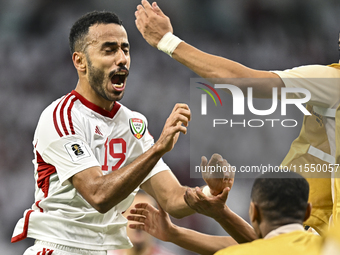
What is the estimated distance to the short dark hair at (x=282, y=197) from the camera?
175cm

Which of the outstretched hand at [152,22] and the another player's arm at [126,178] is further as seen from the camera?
the outstretched hand at [152,22]

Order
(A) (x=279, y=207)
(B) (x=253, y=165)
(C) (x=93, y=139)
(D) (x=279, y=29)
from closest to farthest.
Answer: (A) (x=279, y=207) → (C) (x=93, y=139) → (B) (x=253, y=165) → (D) (x=279, y=29)

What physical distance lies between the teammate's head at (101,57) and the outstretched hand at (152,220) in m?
0.95

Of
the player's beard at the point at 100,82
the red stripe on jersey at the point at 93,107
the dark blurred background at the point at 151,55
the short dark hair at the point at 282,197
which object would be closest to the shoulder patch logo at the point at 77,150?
the red stripe on jersey at the point at 93,107

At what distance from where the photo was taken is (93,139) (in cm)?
265

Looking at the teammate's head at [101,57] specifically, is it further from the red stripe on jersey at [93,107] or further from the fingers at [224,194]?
the fingers at [224,194]

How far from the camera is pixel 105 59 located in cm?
278

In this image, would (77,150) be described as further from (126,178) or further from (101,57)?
(101,57)

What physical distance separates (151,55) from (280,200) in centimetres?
456

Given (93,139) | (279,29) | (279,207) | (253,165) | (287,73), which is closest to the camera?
(279,207)

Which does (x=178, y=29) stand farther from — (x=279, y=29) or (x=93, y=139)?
(x=93, y=139)

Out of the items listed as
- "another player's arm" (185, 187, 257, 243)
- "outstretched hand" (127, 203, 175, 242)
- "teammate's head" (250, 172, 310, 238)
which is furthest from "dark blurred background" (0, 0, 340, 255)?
"teammate's head" (250, 172, 310, 238)

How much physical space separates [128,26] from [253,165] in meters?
2.72

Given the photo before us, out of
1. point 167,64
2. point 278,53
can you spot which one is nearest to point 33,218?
point 167,64
